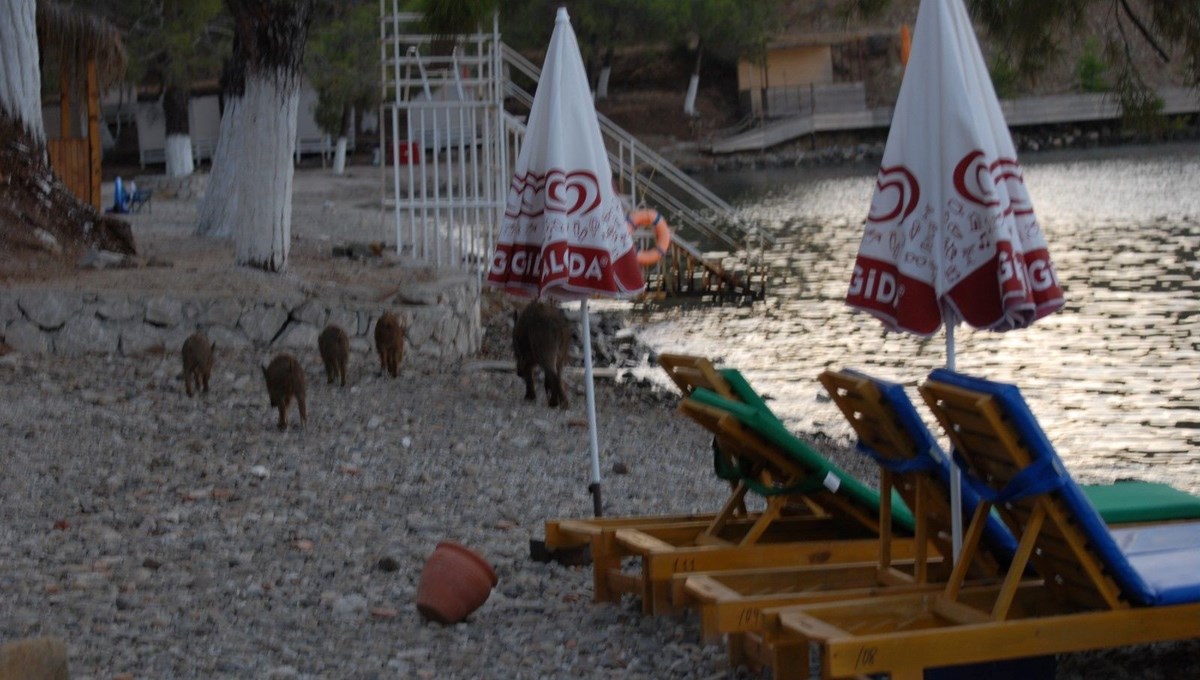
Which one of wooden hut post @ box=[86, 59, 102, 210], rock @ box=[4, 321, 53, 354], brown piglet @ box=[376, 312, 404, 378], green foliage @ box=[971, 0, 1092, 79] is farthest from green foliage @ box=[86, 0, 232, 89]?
green foliage @ box=[971, 0, 1092, 79]

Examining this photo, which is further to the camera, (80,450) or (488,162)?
(488,162)

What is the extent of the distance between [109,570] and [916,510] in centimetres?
345

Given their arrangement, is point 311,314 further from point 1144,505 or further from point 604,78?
point 604,78

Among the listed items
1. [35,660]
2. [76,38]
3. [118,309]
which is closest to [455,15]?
[118,309]

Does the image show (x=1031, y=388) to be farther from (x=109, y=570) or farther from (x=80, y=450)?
(x=109, y=570)

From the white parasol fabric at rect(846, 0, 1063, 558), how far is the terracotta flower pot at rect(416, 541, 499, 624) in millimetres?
1790

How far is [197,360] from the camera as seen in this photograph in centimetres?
1029

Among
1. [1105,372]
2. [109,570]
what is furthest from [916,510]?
[1105,372]

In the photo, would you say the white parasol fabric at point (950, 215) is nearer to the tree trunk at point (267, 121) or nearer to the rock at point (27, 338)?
the rock at point (27, 338)

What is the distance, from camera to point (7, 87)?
44.2 ft

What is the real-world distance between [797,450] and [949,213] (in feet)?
3.54

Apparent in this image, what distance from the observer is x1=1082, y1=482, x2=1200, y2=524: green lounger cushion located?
5.73 metres

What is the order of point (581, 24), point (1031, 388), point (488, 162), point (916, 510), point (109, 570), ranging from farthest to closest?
point (581, 24) < point (488, 162) < point (1031, 388) < point (109, 570) < point (916, 510)

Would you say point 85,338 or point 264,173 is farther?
point 264,173
